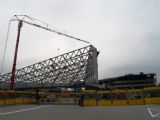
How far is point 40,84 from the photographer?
94.1m

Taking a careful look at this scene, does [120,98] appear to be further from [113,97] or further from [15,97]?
[15,97]

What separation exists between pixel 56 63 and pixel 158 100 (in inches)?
2216

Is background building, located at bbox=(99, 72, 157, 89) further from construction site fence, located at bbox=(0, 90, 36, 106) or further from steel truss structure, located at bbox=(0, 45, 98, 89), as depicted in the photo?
construction site fence, located at bbox=(0, 90, 36, 106)

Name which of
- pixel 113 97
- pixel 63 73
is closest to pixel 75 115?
pixel 113 97

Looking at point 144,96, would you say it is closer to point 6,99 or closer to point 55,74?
point 6,99

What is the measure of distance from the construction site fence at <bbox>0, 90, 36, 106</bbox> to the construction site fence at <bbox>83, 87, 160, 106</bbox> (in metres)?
7.53

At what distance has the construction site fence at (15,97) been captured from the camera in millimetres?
24078

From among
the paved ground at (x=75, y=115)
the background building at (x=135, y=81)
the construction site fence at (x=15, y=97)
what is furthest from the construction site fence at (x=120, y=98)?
the background building at (x=135, y=81)

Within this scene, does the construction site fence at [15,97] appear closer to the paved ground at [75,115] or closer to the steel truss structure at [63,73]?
the paved ground at [75,115]

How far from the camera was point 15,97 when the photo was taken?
1072 inches

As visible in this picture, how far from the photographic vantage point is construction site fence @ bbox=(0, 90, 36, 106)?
24.1m

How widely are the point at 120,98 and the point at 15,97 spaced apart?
13172 millimetres

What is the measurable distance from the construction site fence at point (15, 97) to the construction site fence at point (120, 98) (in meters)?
7.53

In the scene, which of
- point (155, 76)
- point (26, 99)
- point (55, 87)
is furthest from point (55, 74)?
point (155, 76)
